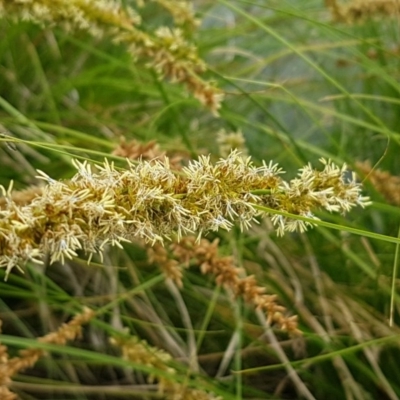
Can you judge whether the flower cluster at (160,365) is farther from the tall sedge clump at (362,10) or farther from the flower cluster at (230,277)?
the tall sedge clump at (362,10)

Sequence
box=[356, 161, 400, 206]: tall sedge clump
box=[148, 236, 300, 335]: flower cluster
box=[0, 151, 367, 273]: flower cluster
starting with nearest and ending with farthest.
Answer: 1. box=[0, 151, 367, 273]: flower cluster
2. box=[148, 236, 300, 335]: flower cluster
3. box=[356, 161, 400, 206]: tall sedge clump

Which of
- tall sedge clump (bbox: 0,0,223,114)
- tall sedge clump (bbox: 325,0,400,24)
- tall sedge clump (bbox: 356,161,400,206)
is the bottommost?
tall sedge clump (bbox: 356,161,400,206)

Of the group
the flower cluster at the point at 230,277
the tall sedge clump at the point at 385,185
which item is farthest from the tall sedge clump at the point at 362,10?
the flower cluster at the point at 230,277

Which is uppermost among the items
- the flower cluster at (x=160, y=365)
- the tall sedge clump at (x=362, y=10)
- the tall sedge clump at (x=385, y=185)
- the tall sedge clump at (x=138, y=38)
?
the tall sedge clump at (x=362, y=10)

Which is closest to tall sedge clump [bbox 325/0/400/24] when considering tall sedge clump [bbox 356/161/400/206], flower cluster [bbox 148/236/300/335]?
tall sedge clump [bbox 356/161/400/206]

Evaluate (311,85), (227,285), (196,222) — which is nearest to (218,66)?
(311,85)

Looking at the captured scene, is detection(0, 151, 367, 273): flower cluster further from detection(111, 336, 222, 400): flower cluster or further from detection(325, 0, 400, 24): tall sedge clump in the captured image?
detection(325, 0, 400, 24): tall sedge clump

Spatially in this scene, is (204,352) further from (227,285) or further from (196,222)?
(196,222)

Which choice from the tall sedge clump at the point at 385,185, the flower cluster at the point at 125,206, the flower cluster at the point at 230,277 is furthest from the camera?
the tall sedge clump at the point at 385,185

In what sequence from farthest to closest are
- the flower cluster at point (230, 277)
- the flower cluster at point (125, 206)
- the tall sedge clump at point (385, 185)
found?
1. the tall sedge clump at point (385, 185)
2. the flower cluster at point (230, 277)
3. the flower cluster at point (125, 206)

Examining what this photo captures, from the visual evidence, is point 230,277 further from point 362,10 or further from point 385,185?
point 362,10
